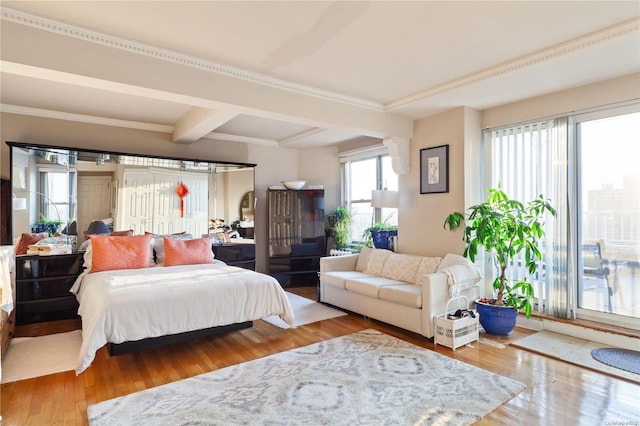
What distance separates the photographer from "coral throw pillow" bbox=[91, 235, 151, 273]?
13.4 ft

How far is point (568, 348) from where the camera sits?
10.6ft

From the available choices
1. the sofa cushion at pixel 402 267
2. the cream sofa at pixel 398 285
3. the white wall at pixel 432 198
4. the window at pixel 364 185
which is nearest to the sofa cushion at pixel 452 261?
the cream sofa at pixel 398 285

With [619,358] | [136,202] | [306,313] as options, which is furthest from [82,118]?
[619,358]

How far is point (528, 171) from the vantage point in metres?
3.95

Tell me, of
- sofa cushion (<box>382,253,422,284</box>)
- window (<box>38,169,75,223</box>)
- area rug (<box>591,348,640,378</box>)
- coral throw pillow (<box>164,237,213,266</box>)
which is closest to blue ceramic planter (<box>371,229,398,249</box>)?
sofa cushion (<box>382,253,422,284</box>)

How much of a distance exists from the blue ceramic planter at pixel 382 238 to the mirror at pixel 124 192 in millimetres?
2051

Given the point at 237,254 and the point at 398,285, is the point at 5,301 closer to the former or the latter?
the point at 237,254

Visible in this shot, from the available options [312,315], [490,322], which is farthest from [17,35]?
[490,322]

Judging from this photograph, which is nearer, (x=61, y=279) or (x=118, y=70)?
(x=118, y=70)

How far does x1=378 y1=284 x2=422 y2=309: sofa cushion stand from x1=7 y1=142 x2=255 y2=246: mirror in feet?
8.91

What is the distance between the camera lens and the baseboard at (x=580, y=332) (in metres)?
3.17

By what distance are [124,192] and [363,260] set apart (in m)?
3.41

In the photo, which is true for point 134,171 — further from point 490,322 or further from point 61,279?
point 490,322

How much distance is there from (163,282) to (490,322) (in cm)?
333
